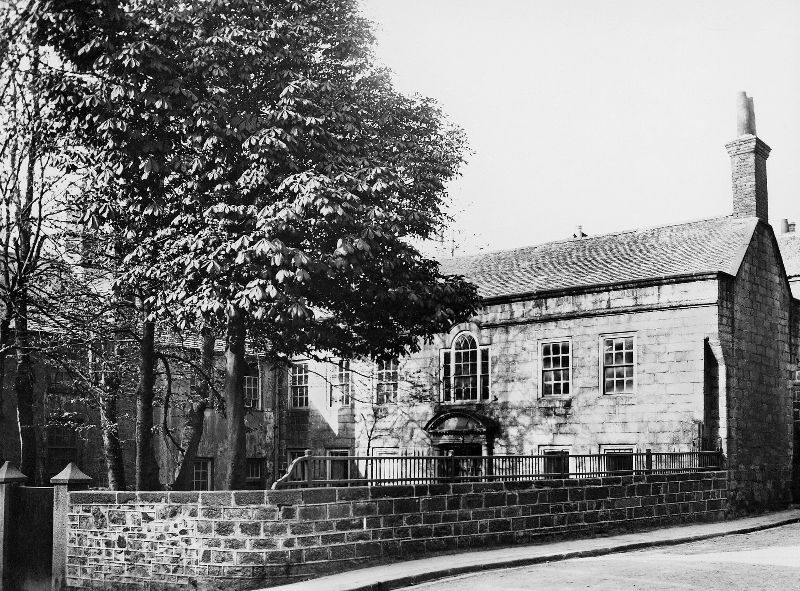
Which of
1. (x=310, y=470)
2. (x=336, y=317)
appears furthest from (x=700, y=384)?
(x=310, y=470)

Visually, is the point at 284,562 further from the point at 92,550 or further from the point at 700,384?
the point at 700,384

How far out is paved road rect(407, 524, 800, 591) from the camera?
11.0m

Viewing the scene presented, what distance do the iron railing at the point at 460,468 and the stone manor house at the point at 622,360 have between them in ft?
2.34

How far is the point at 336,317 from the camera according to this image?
19250 millimetres

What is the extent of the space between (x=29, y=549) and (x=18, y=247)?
6.52m

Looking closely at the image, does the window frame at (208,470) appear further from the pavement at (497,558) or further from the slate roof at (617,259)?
the pavement at (497,558)

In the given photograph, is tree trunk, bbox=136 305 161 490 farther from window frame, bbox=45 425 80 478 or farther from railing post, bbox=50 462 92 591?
window frame, bbox=45 425 80 478

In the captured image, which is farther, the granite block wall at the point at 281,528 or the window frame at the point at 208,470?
the window frame at the point at 208,470

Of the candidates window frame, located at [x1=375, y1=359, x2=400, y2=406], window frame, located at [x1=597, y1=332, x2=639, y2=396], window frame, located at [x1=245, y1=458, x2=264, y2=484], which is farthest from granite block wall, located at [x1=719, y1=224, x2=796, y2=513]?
window frame, located at [x1=245, y1=458, x2=264, y2=484]

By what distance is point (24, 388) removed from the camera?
19.5m

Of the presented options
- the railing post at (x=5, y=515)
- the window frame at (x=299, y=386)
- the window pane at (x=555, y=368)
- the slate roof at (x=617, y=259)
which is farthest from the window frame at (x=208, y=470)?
the railing post at (x=5, y=515)

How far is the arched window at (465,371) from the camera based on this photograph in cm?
2691

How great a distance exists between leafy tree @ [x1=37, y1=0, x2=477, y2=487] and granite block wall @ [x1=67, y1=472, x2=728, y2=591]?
400cm

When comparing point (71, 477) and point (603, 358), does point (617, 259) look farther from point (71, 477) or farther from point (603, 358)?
point (71, 477)
